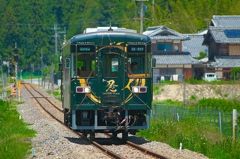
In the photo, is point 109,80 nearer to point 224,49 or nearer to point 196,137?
point 196,137

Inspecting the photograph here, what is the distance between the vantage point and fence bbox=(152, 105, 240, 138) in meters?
21.9

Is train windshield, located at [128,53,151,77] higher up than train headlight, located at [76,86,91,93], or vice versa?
train windshield, located at [128,53,151,77]

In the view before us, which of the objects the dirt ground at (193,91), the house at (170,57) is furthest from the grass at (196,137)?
the house at (170,57)

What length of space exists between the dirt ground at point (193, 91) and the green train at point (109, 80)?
29.4 meters

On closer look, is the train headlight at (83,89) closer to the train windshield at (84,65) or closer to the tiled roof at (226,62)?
the train windshield at (84,65)

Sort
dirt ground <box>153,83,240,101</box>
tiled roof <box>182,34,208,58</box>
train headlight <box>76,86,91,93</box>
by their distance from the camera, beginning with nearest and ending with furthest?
train headlight <box>76,86,91,93</box>
dirt ground <box>153,83,240,101</box>
tiled roof <box>182,34,208,58</box>

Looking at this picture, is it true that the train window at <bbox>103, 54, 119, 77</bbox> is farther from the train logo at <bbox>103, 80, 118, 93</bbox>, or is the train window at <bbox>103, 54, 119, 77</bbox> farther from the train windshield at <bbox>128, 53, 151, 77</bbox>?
the train windshield at <bbox>128, 53, 151, 77</bbox>

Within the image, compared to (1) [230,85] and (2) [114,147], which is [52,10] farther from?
(2) [114,147]

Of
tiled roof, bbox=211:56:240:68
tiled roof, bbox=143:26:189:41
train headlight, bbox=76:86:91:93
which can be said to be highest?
tiled roof, bbox=143:26:189:41

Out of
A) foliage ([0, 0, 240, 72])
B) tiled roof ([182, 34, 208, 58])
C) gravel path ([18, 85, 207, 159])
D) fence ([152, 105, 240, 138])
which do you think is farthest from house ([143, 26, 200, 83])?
gravel path ([18, 85, 207, 159])

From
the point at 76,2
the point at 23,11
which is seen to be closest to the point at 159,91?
the point at 76,2

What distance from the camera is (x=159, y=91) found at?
56031 millimetres

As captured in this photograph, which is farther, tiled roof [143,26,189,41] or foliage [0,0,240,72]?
foliage [0,0,240,72]

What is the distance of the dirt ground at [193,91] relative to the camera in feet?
170
